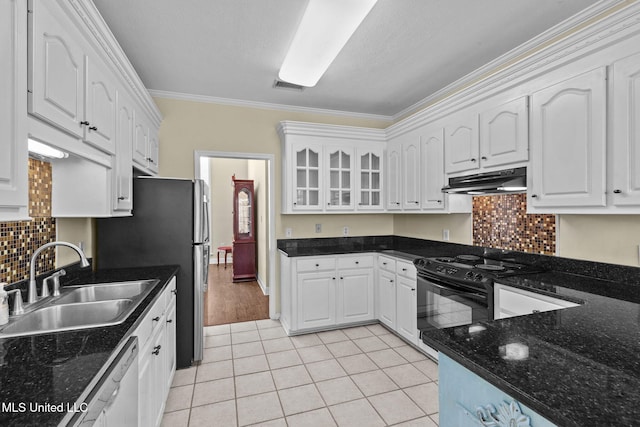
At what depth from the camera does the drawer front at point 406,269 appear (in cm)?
296

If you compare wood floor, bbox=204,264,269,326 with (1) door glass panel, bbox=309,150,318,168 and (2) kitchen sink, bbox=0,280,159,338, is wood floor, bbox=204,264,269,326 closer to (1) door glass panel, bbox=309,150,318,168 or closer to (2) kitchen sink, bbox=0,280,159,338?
(2) kitchen sink, bbox=0,280,159,338

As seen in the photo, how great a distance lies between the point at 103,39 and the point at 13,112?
39.1 inches

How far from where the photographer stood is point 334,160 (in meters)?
3.74

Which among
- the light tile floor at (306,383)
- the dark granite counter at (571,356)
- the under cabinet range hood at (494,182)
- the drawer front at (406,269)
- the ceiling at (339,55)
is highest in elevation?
the ceiling at (339,55)

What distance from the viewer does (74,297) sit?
187cm

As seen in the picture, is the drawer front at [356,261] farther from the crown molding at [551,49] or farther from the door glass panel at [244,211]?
the door glass panel at [244,211]

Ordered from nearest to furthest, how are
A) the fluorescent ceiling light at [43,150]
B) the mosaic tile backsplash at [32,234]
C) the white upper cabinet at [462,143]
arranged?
the fluorescent ceiling light at [43,150] < the mosaic tile backsplash at [32,234] < the white upper cabinet at [462,143]

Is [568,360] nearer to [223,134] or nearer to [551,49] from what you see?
[551,49]

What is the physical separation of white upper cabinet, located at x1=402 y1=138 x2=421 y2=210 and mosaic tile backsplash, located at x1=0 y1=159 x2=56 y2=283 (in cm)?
312

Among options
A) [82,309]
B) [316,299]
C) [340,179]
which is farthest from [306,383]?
[340,179]

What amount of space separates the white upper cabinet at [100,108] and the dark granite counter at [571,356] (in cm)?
192

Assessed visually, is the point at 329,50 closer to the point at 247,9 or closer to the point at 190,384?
the point at 247,9

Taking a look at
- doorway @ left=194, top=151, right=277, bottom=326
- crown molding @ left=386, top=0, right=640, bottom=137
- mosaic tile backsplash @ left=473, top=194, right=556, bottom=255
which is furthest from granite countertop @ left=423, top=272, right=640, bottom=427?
doorway @ left=194, top=151, right=277, bottom=326

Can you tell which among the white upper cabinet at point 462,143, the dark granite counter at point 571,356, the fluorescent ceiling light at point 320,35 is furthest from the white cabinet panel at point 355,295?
the fluorescent ceiling light at point 320,35
